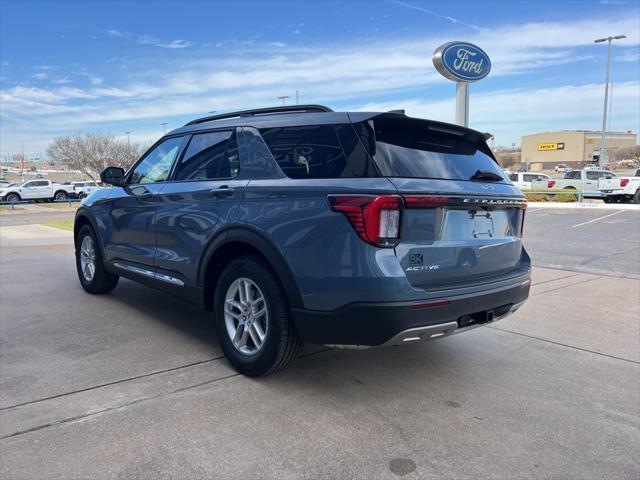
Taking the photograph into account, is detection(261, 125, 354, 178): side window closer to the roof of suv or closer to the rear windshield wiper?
the roof of suv

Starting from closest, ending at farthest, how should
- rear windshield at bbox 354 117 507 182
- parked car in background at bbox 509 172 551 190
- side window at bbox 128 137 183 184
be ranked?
rear windshield at bbox 354 117 507 182
side window at bbox 128 137 183 184
parked car in background at bbox 509 172 551 190

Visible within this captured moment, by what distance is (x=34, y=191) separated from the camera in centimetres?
3775

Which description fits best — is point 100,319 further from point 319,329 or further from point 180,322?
point 319,329

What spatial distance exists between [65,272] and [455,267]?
6581 millimetres

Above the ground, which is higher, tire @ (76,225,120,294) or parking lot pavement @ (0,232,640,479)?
tire @ (76,225,120,294)

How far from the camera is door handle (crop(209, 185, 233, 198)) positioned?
371 cm

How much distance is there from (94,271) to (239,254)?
313 centimetres

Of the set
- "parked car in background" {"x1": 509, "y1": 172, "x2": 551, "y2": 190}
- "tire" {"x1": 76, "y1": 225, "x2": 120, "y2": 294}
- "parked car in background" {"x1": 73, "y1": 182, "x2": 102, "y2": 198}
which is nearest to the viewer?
"tire" {"x1": 76, "y1": 225, "x2": 120, "y2": 294}

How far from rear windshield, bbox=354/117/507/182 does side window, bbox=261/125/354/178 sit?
0.19m

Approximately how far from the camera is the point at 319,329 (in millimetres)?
3051

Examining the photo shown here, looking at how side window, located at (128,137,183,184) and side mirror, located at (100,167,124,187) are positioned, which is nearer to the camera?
side window, located at (128,137,183,184)

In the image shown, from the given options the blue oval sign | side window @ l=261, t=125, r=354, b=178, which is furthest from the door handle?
the blue oval sign

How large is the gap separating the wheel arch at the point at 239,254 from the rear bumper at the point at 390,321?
0.19 meters

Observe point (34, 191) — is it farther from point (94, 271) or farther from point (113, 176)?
point (113, 176)
